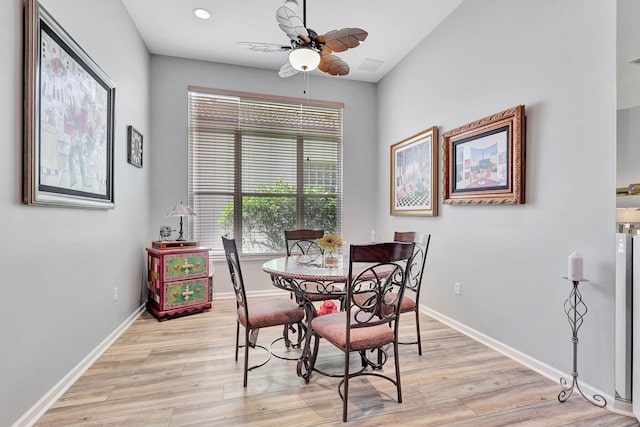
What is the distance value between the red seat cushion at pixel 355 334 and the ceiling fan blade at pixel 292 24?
6.42 ft

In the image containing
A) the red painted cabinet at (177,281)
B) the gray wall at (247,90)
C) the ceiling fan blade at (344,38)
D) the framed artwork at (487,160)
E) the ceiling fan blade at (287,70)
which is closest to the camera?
the ceiling fan blade at (344,38)

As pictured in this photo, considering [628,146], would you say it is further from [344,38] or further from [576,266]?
[344,38]

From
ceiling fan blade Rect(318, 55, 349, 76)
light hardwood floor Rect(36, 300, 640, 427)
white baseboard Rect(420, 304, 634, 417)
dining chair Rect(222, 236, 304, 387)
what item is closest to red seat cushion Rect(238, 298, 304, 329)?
dining chair Rect(222, 236, 304, 387)

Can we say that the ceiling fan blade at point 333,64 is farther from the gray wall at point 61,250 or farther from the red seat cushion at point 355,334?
the red seat cushion at point 355,334

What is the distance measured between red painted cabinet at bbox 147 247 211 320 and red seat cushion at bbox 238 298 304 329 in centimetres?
147

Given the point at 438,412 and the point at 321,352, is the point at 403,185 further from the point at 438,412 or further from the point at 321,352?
the point at 438,412

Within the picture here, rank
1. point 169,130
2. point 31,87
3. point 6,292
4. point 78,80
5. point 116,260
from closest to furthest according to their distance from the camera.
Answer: point 6,292 → point 31,87 → point 78,80 → point 116,260 → point 169,130

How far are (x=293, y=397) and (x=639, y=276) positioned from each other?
2.04 meters

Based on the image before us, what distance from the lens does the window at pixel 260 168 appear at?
4105 millimetres

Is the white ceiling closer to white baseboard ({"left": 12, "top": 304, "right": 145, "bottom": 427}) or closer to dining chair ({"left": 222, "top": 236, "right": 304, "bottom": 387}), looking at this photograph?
dining chair ({"left": 222, "top": 236, "right": 304, "bottom": 387})

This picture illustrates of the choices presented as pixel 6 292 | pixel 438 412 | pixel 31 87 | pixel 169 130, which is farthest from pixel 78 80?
pixel 438 412

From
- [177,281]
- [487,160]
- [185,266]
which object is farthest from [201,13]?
[487,160]

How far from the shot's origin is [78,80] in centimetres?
216

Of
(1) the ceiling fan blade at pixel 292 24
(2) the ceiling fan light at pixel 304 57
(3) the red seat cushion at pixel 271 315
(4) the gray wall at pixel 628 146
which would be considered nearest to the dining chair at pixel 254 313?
(3) the red seat cushion at pixel 271 315
